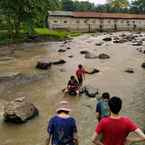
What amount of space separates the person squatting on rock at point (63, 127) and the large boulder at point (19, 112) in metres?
8.36

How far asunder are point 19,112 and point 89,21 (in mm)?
82075

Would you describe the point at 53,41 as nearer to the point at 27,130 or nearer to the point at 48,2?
the point at 48,2

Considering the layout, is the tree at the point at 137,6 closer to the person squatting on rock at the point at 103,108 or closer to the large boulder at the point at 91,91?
the large boulder at the point at 91,91

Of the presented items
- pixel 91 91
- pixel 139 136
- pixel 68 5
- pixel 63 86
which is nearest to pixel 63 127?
pixel 139 136

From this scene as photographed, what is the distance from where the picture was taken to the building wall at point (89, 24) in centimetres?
9600

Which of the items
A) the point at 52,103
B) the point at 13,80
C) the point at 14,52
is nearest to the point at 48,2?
the point at 14,52

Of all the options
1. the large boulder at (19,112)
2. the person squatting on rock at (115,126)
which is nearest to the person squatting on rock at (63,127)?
the person squatting on rock at (115,126)

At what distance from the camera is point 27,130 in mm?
16969

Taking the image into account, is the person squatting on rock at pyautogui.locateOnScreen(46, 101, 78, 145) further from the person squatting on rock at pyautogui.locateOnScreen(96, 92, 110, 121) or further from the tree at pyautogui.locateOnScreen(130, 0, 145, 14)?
the tree at pyautogui.locateOnScreen(130, 0, 145, 14)

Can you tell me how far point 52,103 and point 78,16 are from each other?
3040 inches

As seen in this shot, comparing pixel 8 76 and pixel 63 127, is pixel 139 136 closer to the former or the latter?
pixel 63 127

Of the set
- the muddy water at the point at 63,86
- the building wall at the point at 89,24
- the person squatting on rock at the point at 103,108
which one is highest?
the person squatting on rock at the point at 103,108

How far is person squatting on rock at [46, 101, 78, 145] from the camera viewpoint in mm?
9094

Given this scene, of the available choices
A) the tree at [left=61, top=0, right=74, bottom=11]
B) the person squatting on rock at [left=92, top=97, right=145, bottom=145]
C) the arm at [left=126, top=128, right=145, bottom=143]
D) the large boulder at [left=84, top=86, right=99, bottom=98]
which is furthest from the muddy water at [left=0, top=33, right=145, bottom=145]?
the tree at [left=61, top=0, right=74, bottom=11]
